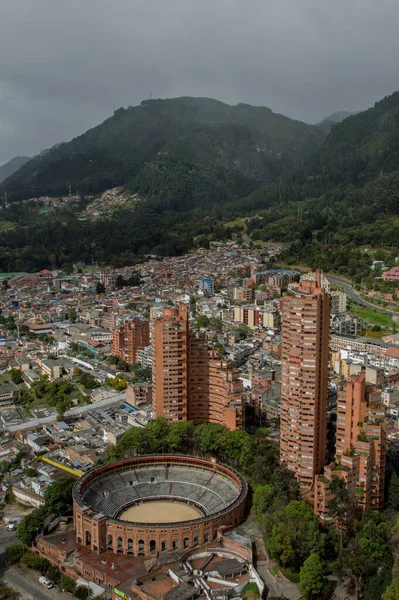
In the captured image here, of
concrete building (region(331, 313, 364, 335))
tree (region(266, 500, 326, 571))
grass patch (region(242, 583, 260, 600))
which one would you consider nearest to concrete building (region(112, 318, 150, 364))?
concrete building (region(331, 313, 364, 335))

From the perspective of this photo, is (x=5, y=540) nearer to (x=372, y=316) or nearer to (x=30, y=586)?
(x=30, y=586)

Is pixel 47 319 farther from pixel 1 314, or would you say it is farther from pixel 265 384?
pixel 265 384

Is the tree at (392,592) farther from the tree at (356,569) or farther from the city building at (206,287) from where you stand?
the city building at (206,287)

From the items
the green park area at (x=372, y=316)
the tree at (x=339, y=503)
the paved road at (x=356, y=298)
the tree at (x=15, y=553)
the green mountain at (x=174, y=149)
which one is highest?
the green mountain at (x=174, y=149)

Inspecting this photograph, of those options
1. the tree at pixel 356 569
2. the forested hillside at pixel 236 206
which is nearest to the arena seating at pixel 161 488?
the tree at pixel 356 569

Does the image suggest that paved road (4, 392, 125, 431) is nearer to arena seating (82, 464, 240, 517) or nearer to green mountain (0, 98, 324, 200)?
arena seating (82, 464, 240, 517)

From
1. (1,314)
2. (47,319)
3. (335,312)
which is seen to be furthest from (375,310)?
(1,314)

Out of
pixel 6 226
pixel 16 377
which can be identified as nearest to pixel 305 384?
pixel 16 377
